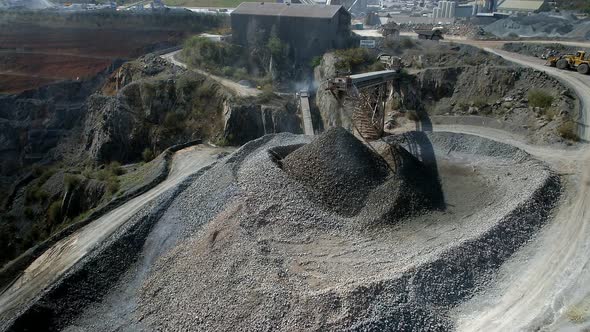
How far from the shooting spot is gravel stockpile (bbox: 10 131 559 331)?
1394cm

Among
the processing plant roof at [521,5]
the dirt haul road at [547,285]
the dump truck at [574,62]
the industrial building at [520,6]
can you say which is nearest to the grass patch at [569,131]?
the dirt haul road at [547,285]

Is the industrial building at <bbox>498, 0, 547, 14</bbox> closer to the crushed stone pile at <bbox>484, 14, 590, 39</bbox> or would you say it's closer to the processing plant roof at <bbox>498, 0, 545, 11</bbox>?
the processing plant roof at <bbox>498, 0, 545, 11</bbox>

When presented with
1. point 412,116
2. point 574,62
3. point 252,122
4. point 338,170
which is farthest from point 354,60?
point 338,170

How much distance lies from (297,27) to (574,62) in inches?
1110

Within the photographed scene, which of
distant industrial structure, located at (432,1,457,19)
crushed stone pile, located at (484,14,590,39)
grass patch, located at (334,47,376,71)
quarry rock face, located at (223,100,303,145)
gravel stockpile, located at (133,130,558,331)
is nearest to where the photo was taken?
gravel stockpile, located at (133,130,558,331)

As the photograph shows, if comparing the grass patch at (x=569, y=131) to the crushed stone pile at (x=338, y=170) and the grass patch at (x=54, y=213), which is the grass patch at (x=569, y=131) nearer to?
the crushed stone pile at (x=338, y=170)

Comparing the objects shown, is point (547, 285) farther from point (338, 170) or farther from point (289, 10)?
point (289, 10)

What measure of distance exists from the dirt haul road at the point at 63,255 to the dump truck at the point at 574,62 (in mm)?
28415

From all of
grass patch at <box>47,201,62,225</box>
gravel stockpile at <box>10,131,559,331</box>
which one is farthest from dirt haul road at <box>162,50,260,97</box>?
grass patch at <box>47,201,62,225</box>

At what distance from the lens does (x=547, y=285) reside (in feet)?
48.6

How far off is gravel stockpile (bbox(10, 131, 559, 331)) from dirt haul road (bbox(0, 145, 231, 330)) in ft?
5.12

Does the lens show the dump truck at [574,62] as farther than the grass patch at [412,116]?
No

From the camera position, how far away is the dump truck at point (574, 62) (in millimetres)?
31703

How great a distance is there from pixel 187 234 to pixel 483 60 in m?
28.9
